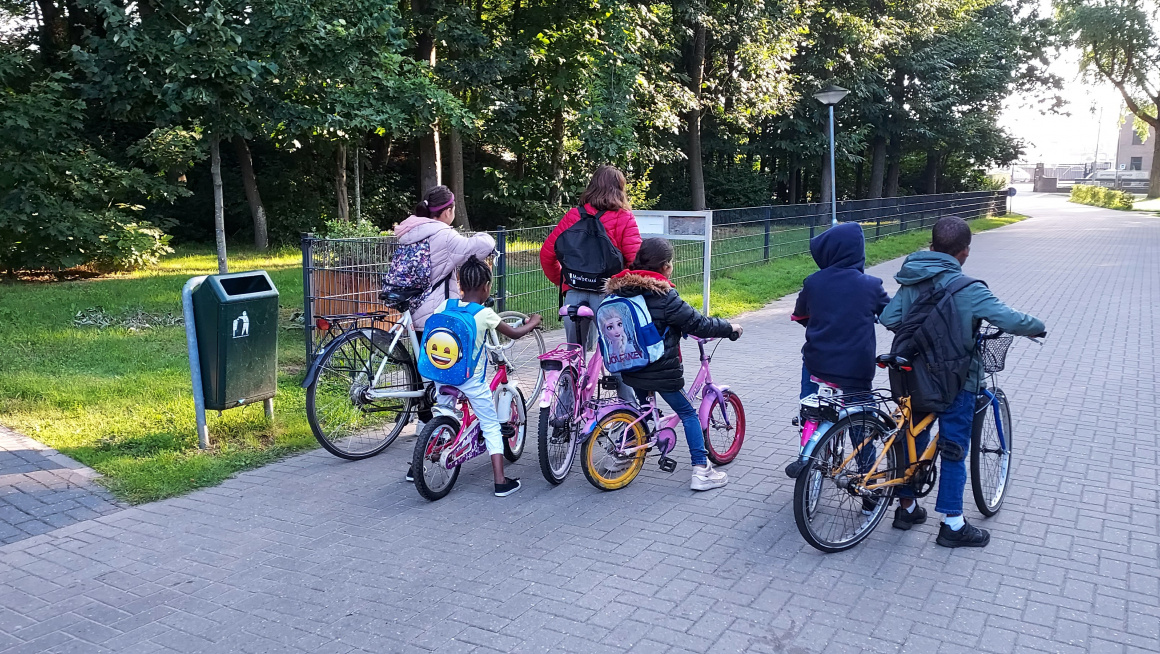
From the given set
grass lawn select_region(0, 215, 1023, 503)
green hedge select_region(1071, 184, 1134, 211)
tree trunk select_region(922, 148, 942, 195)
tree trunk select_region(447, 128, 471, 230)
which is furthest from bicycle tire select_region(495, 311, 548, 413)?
green hedge select_region(1071, 184, 1134, 211)

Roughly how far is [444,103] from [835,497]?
36.3ft

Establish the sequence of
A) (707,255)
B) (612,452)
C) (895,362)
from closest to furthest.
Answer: (895,362) → (612,452) → (707,255)

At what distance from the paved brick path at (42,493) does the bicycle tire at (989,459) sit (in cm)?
468

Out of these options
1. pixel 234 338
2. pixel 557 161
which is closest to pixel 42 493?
pixel 234 338

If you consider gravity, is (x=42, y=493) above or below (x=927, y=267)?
below

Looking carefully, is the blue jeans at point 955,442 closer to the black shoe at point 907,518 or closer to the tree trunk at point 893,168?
the black shoe at point 907,518

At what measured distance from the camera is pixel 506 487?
5.23 meters

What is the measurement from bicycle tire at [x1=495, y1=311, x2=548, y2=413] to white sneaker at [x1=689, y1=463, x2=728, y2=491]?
6.97 ft

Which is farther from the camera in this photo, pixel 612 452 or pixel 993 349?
pixel 612 452

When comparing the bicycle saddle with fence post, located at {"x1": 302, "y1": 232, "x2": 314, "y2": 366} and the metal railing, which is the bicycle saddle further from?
fence post, located at {"x1": 302, "y1": 232, "x2": 314, "y2": 366}

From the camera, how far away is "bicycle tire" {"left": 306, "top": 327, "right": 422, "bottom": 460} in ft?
19.1

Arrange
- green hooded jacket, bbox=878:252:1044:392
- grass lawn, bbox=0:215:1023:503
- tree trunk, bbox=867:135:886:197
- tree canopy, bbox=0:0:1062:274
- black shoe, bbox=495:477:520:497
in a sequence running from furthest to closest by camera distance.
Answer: tree trunk, bbox=867:135:886:197 → tree canopy, bbox=0:0:1062:274 → grass lawn, bbox=0:215:1023:503 → black shoe, bbox=495:477:520:497 → green hooded jacket, bbox=878:252:1044:392

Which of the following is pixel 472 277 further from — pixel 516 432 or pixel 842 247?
pixel 842 247

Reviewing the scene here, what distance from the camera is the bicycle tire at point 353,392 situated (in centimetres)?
581
